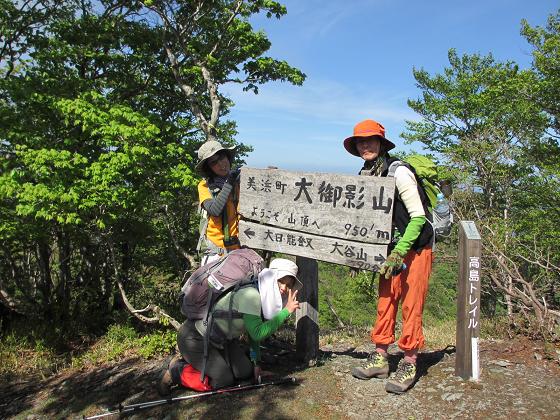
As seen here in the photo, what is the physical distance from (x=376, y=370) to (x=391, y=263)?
1.19m

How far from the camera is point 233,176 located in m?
3.94

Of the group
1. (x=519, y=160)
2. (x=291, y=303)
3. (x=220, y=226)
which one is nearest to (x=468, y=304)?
(x=291, y=303)

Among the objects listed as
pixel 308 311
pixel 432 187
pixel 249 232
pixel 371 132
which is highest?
pixel 371 132

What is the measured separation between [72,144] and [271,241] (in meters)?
4.52

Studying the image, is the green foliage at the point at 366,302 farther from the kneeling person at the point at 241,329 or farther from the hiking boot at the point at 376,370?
the kneeling person at the point at 241,329

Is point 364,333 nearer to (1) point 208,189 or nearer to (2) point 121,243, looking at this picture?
(1) point 208,189

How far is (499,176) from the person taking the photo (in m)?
15.0

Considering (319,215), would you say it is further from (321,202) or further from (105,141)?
(105,141)

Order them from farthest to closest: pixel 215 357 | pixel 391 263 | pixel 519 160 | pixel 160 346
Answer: pixel 519 160 → pixel 160 346 → pixel 215 357 → pixel 391 263

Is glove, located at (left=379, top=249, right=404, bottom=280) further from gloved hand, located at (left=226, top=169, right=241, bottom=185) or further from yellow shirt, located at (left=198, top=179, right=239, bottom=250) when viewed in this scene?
gloved hand, located at (left=226, top=169, right=241, bottom=185)

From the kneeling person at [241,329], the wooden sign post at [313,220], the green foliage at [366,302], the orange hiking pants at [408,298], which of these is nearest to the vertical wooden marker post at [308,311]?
the wooden sign post at [313,220]

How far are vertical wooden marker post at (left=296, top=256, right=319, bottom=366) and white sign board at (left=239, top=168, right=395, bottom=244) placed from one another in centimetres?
54

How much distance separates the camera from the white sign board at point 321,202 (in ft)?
11.4

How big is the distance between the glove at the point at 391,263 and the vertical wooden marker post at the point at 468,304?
2.12 ft
